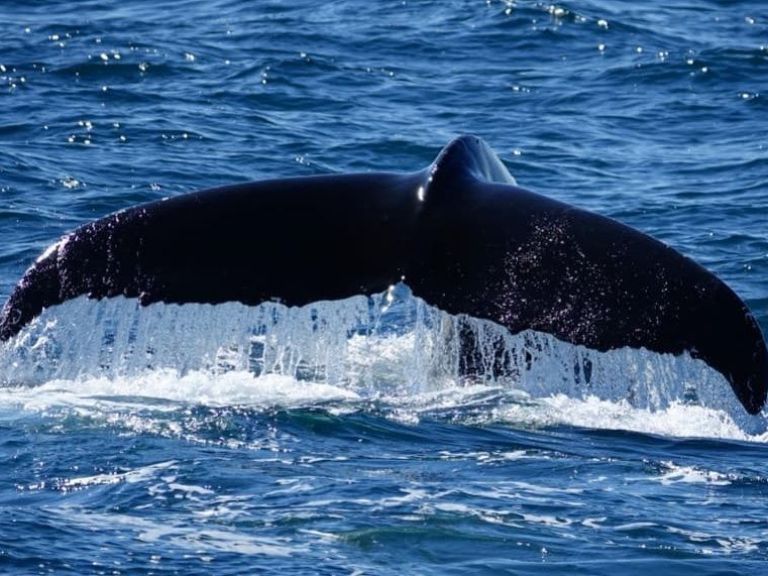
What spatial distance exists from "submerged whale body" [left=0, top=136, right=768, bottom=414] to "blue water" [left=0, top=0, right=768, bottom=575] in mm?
214

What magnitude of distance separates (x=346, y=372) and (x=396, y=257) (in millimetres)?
2541

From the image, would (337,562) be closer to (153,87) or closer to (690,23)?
(153,87)

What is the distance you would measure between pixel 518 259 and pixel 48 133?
11575 mm

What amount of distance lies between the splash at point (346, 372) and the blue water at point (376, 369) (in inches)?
1.1

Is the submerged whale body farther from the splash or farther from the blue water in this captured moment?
the blue water

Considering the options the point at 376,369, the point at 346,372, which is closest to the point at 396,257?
the point at 346,372

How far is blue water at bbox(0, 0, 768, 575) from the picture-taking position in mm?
7352

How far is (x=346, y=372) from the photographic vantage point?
34.8ft

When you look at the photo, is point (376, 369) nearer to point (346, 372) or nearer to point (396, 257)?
point (346, 372)

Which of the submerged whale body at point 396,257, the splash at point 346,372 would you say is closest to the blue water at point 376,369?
the splash at point 346,372

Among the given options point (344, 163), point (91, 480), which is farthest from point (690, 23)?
point (91, 480)

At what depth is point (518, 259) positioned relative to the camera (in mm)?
8055

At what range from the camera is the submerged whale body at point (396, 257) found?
7.80m

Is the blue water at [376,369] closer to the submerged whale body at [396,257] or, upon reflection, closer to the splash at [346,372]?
the splash at [346,372]
